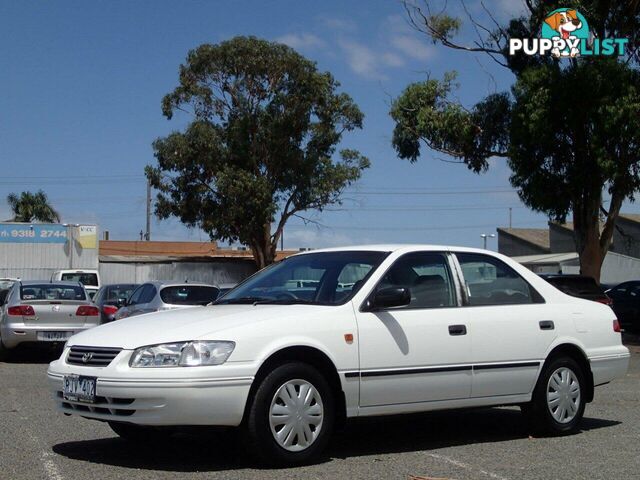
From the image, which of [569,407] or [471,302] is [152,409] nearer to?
[471,302]

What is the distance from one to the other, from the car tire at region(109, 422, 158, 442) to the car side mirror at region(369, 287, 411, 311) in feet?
6.75

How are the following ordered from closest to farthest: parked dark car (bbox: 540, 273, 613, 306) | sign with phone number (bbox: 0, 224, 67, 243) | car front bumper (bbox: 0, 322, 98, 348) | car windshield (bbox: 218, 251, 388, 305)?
car windshield (bbox: 218, 251, 388, 305) < car front bumper (bbox: 0, 322, 98, 348) < parked dark car (bbox: 540, 273, 613, 306) < sign with phone number (bbox: 0, 224, 67, 243)

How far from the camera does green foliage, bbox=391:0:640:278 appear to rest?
23812 mm

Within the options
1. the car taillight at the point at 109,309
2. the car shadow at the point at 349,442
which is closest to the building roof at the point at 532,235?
the car taillight at the point at 109,309

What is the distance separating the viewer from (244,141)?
1778 inches

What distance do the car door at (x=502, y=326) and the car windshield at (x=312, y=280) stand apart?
0.93 metres

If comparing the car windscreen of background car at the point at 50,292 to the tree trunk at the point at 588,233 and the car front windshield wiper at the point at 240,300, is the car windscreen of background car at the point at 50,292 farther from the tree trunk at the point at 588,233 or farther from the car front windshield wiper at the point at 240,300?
the tree trunk at the point at 588,233

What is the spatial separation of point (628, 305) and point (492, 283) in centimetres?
1967

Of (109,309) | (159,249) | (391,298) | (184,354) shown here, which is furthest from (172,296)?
(159,249)

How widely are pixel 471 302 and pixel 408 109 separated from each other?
20.1 m

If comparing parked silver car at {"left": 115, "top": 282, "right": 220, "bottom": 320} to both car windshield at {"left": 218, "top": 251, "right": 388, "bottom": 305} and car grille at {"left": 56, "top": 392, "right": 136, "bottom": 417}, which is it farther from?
car grille at {"left": 56, "top": 392, "right": 136, "bottom": 417}

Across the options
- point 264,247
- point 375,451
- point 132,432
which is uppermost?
point 264,247

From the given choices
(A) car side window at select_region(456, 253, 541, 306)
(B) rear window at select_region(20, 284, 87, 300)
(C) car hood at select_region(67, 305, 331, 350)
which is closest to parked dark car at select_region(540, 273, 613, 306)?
(B) rear window at select_region(20, 284, 87, 300)

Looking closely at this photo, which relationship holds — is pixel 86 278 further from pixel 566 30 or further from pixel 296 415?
pixel 296 415
